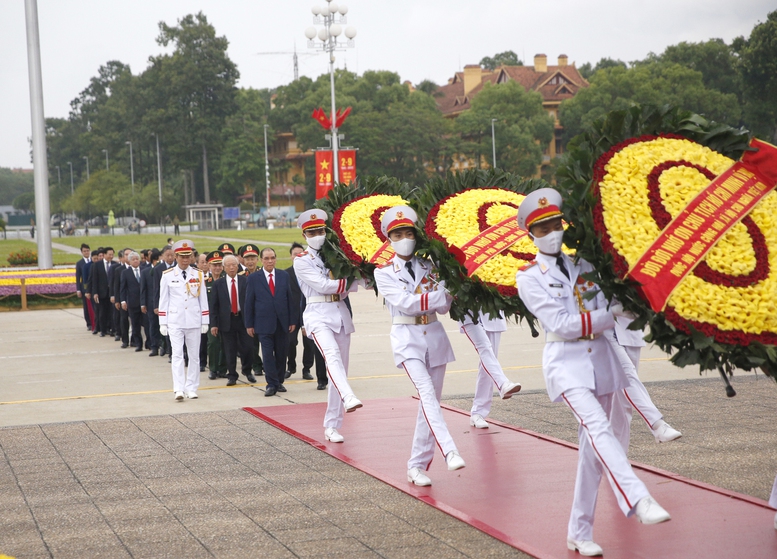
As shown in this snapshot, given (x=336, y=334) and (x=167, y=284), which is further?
(x=167, y=284)

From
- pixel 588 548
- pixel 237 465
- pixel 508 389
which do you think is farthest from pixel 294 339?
pixel 588 548

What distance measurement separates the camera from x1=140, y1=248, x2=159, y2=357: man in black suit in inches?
626

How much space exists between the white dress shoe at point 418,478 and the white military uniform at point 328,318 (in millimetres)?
1762

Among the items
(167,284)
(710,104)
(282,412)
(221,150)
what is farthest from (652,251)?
(221,150)

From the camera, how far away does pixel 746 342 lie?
16.0ft

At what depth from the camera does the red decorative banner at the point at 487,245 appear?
708 centimetres

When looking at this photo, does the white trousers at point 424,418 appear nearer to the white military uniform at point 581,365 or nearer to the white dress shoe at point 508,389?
the white dress shoe at point 508,389

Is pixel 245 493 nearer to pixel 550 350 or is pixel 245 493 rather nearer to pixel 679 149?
pixel 550 350

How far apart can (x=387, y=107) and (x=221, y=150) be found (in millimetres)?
19011

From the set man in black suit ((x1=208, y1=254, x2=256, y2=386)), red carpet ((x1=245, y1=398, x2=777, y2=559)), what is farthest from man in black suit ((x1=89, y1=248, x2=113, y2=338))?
red carpet ((x1=245, y1=398, x2=777, y2=559))

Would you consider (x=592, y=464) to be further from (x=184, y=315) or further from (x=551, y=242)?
(x=184, y=315)

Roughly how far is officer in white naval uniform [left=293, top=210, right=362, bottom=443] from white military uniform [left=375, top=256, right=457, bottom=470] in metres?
1.61

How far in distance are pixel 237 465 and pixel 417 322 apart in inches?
80.0

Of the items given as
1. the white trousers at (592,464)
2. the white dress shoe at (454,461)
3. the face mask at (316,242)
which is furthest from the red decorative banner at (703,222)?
the face mask at (316,242)
